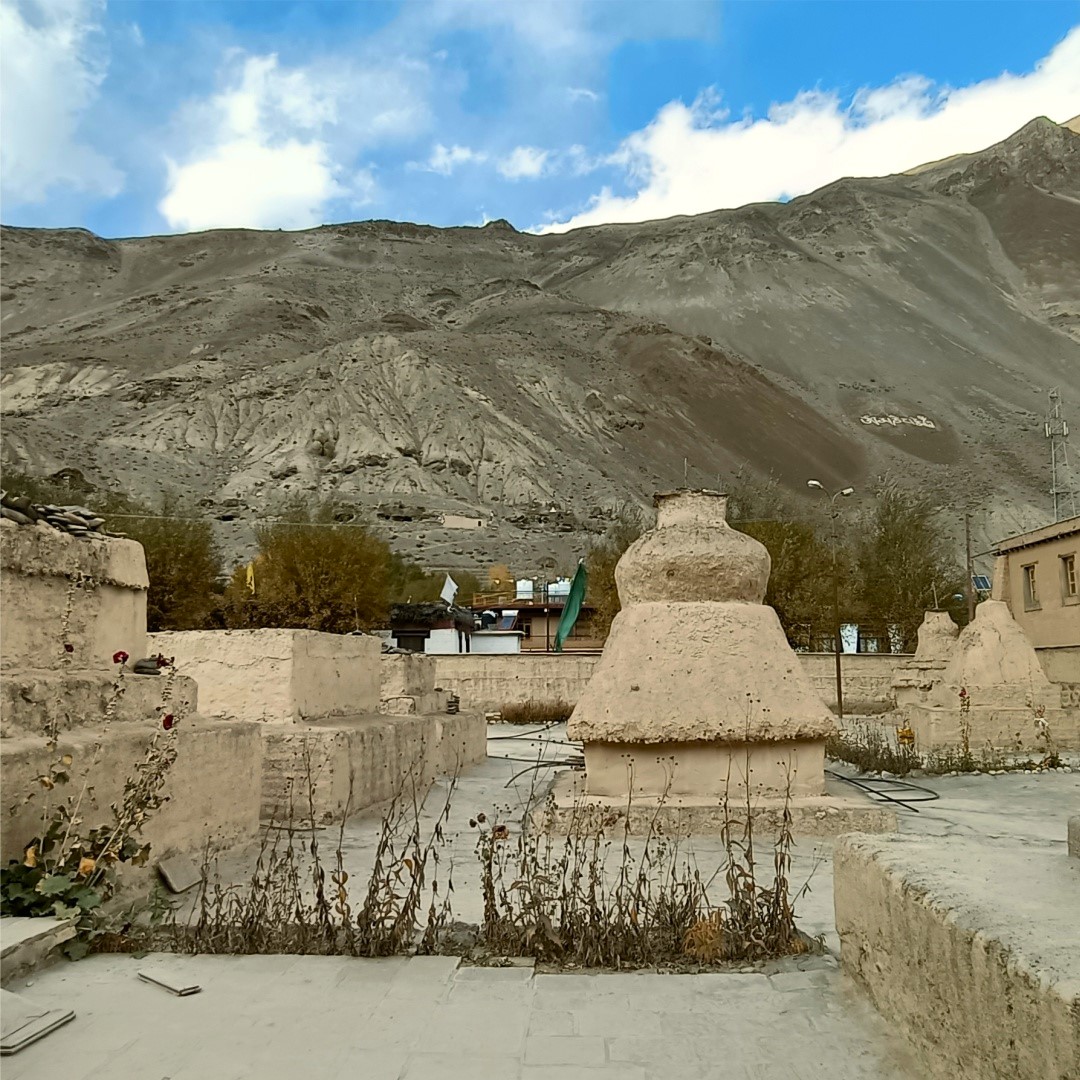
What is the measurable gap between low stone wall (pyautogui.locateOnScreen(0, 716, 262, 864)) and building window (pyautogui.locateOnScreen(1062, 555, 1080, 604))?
19.9 meters

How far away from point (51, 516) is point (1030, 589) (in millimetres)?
23273

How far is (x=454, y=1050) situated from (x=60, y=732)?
2.78 metres

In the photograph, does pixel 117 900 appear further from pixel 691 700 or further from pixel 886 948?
pixel 691 700

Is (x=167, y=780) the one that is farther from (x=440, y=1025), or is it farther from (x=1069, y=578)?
(x=1069, y=578)

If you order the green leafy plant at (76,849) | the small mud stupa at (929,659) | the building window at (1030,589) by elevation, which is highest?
the building window at (1030,589)

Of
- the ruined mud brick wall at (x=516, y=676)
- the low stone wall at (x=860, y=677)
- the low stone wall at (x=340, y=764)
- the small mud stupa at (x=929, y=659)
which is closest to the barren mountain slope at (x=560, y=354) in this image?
the ruined mud brick wall at (x=516, y=676)

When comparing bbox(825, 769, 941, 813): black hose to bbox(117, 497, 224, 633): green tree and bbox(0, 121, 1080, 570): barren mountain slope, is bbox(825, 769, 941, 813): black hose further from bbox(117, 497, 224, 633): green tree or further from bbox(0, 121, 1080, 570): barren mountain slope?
bbox(0, 121, 1080, 570): barren mountain slope

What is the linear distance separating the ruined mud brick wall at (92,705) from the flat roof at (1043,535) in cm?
1988

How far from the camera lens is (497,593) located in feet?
139

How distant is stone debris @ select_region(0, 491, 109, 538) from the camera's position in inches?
192

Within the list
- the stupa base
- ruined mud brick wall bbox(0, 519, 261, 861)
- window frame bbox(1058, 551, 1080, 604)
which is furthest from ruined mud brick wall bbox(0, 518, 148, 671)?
window frame bbox(1058, 551, 1080, 604)

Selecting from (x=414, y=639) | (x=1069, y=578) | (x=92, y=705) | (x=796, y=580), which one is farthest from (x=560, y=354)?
(x=92, y=705)

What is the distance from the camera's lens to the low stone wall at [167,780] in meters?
4.22

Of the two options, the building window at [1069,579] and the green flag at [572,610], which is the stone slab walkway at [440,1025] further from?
the building window at [1069,579]
